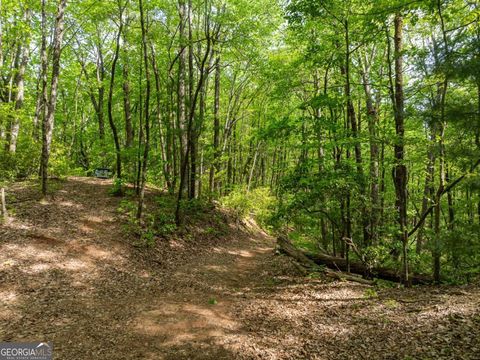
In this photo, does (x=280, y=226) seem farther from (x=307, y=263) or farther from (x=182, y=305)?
(x=182, y=305)

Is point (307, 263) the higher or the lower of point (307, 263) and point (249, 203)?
the lower

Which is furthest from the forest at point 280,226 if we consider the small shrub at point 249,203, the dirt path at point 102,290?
the small shrub at point 249,203

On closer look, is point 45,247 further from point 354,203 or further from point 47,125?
point 354,203

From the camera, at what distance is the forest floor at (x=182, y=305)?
16.3 ft

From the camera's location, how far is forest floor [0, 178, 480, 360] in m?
4.98

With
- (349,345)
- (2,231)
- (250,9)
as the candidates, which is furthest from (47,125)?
(349,345)

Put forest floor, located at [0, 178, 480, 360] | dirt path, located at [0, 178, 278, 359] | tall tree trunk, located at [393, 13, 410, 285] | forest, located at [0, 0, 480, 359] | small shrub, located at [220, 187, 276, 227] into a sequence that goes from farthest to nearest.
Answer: small shrub, located at [220, 187, 276, 227] < tall tree trunk, located at [393, 13, 410, 285] < forest, located at [0, 0, 480, 359] < dirt path, located at [0, 178, 278, 359] < forest floor, located at [0, 178, 480, 360]

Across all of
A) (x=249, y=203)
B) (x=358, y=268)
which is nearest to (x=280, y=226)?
(x=358, y=268)

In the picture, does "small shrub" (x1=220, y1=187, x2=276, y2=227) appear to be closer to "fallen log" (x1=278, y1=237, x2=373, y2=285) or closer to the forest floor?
Result: "fallen log" (x1=278, y1=237, x2=373, y2=285)

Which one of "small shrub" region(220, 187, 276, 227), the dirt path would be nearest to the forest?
the dirt path

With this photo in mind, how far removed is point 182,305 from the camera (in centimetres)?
692

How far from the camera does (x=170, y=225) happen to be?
1215cm

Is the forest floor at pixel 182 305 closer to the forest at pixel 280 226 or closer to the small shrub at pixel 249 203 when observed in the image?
the forest at pixel 280 226

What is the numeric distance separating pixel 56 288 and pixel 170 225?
18.1ft
